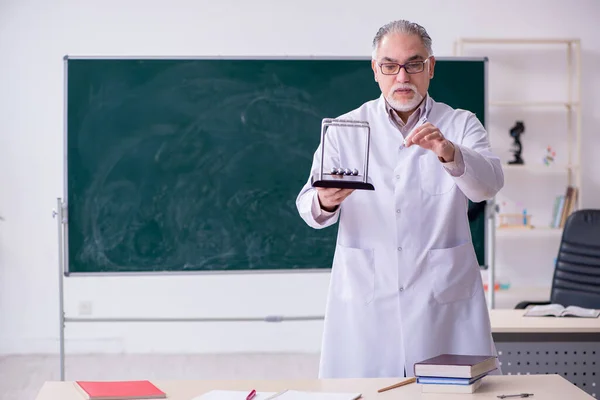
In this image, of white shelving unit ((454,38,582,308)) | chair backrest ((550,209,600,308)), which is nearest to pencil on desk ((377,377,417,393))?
chair backrest ((550,209,600,308))

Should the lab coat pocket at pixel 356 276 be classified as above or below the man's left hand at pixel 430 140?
below

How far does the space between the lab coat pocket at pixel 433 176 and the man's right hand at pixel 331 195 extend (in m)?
0.28

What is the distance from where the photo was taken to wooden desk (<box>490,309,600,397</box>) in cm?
307

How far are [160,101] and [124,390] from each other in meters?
2.44

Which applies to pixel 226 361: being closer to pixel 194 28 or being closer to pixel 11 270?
pixel 11 270

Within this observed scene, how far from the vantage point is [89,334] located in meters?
5.48

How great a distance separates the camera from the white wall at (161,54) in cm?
545

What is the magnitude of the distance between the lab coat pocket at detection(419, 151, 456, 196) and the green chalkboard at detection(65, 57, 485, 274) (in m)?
1.87

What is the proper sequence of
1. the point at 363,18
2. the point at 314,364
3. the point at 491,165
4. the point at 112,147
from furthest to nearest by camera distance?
the point at 363,18 < the point at 314,364 < the point at 112,147 < the point at 491,165

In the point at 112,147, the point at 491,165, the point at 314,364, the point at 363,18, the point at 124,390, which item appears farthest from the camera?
the point at 363,18

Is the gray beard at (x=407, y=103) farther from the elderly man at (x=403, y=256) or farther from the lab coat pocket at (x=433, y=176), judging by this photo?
the lab coat pocket at (x=433, y=176)

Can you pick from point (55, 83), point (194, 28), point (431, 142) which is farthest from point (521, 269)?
point (431, 142)

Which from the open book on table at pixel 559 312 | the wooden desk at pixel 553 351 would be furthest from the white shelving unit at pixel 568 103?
the wooden desk at pixel 553 351

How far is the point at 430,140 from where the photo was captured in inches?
70.6
